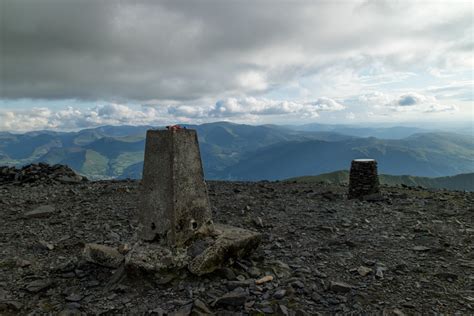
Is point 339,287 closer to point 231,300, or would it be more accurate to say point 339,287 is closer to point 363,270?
point 363,270

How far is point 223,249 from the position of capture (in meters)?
7.67

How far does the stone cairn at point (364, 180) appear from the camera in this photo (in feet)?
55.6

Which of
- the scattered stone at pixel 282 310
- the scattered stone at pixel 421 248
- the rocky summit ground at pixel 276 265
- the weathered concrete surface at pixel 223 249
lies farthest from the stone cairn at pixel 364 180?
the scattered stone at pixel 282 310

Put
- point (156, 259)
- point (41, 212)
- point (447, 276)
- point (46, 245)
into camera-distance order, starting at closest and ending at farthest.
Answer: point (156, 259)
point (447, 276)
point (46, 245)
point (41, 212)

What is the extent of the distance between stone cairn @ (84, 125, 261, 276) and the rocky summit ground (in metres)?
0.31

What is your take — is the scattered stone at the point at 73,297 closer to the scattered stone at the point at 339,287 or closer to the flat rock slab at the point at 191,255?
the flat rock slab at the point at 191,255

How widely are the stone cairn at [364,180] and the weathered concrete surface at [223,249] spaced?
34.2ft

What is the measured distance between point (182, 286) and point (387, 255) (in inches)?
242

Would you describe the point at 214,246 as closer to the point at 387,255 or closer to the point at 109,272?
the point at 109,272

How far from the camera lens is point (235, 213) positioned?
45.9ft

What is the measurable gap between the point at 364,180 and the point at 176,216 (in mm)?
12916

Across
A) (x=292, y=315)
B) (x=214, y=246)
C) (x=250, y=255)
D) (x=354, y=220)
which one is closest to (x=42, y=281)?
(x=214, y=246)

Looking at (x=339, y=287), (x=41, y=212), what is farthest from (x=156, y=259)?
(x=41, y=212)

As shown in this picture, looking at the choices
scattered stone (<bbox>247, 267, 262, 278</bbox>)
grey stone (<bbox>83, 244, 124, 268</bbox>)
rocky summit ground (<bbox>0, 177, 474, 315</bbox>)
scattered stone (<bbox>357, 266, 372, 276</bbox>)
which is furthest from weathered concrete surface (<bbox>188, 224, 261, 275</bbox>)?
scattered stone (<bbox>357, 266, 372, 276</bbox>)
